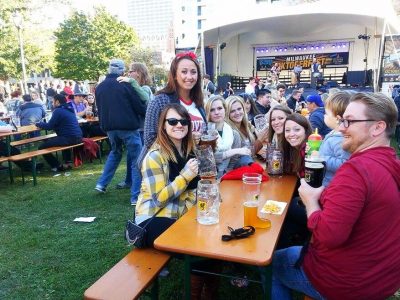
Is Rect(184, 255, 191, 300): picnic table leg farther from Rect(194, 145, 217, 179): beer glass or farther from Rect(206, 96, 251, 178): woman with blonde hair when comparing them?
Rect(206, 96, 251, 178): woman with blonde hair

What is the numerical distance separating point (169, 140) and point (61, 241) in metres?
1.96

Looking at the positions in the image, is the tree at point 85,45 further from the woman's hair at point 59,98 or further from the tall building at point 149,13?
the tall building at point 149,13

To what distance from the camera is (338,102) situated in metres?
2.66

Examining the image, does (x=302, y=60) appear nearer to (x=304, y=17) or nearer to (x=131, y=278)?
(x=304, y=17)

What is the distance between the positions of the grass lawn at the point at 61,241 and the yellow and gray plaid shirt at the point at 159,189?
2.47 feet

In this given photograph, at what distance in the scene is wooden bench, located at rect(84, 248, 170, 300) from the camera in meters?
1.69

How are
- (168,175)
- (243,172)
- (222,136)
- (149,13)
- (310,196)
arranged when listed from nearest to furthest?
(310,196) → (168,175) → (243,172) → (222,136) → (149,13)

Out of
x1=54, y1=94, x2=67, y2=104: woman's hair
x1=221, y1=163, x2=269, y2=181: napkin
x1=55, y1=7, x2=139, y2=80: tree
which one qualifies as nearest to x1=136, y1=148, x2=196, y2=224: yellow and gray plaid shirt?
x1=221, y1=163, x2=269, y2=181: napkin

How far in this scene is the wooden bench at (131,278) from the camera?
1693 mm

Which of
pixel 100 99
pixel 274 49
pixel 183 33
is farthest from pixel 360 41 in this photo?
pixel 183 33

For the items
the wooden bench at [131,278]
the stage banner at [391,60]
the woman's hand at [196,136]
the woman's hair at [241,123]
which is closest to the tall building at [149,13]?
the stage banner at [391,60]

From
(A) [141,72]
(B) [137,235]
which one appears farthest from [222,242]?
(A) [141,72]

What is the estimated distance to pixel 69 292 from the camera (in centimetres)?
259

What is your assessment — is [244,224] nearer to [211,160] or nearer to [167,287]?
[211,160]
